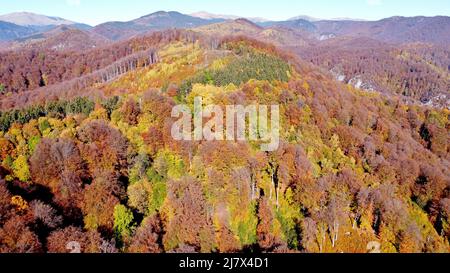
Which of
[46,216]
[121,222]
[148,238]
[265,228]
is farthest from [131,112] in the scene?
[265,228]

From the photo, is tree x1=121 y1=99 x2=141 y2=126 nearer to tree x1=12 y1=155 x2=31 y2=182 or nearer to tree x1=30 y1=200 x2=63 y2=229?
tree x1=12 y1=155 x2=31 y2=182

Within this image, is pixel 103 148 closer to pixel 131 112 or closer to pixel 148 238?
pixel 131 112

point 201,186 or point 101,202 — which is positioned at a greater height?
point 201,186

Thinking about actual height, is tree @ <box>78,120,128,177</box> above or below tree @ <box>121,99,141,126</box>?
below

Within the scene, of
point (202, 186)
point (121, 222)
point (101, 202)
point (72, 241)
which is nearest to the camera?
point (72, 241)

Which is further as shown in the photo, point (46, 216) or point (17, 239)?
point (46, 216)

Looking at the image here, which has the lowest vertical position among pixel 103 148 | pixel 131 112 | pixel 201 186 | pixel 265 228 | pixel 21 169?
pixel 265 228

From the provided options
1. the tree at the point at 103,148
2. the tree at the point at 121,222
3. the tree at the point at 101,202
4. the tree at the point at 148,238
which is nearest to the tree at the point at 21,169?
the tree at the point at 103,148

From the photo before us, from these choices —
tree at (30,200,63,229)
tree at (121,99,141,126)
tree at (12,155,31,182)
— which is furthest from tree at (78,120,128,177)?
tree at (30,200,63,229)

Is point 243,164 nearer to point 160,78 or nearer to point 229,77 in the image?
point 229,77
